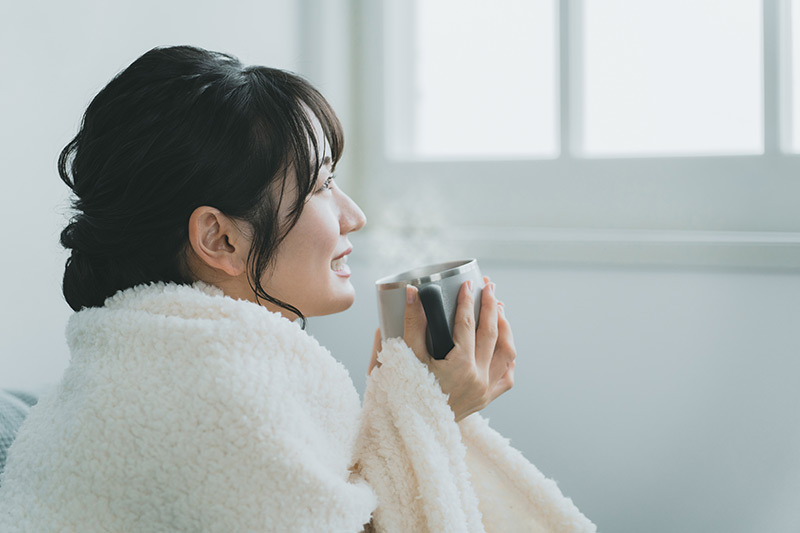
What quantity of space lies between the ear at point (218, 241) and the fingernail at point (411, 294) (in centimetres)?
17

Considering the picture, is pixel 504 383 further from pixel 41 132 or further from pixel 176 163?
pixel 41 132

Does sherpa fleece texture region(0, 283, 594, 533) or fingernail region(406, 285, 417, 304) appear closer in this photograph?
sherpa fleece texture region(0, 283, 594, 533)

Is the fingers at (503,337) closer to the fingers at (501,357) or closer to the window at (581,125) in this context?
the fingers at (501,357)

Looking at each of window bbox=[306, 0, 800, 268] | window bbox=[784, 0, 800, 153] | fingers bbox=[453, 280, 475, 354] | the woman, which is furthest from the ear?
window bbox=[784, 0, 800, 153]

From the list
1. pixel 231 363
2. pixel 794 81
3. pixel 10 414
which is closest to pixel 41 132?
pixel 10 414

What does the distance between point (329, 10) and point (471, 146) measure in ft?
1.32

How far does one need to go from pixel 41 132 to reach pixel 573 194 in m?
0.88

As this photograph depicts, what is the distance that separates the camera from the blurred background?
1.02 m

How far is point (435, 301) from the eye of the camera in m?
0.72

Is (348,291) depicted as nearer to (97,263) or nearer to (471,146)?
(97,263)

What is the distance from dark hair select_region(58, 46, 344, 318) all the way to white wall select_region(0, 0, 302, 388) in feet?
0.81

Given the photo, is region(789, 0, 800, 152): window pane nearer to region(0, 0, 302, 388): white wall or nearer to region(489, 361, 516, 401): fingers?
region(489, 361, 516, 401): fingers

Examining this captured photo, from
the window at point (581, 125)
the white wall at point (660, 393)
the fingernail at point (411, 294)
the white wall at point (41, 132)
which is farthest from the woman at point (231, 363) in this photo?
the window at point (581, 125)

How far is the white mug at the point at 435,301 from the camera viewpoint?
721 millimetres
